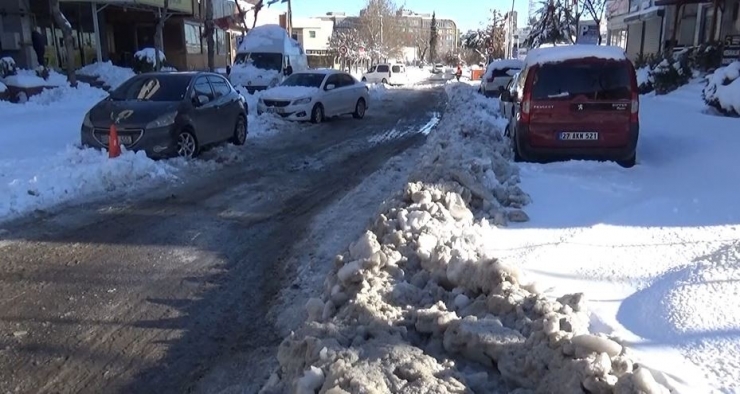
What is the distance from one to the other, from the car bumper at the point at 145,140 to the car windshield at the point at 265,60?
15.6 m

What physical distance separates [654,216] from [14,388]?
5.87 meters

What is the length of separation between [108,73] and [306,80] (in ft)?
35.9

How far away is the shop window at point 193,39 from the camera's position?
39.5 meters

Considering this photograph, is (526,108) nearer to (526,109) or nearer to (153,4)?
(526,109)

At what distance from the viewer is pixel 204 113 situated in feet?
41.7

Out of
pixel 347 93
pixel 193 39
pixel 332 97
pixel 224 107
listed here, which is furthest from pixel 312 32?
pixel 224 107

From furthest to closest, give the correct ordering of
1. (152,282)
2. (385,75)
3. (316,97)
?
(385,75), (316,97), (152,282)

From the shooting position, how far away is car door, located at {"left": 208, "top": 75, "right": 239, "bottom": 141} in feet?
43.9

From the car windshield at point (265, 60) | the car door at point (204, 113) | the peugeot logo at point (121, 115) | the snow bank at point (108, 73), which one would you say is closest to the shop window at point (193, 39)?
the snow bank at point (108, 73)

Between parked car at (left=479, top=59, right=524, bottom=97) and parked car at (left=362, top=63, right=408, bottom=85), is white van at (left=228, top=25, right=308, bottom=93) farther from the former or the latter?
parked car at (left=362, top=63, right=408, bottom=85)

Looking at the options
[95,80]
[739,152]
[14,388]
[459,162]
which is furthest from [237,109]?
[95,80]

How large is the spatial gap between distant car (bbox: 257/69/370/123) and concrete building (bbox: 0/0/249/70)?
7721 mm

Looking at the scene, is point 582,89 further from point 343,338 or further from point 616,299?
point 343,338

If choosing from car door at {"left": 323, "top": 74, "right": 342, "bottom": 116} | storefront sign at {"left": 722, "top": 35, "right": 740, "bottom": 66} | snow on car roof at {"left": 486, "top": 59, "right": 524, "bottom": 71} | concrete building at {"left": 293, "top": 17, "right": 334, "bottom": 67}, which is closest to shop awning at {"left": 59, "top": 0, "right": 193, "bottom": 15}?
car door at {"left": 323, "top": 74, "right": 342, "bottom": 116}
